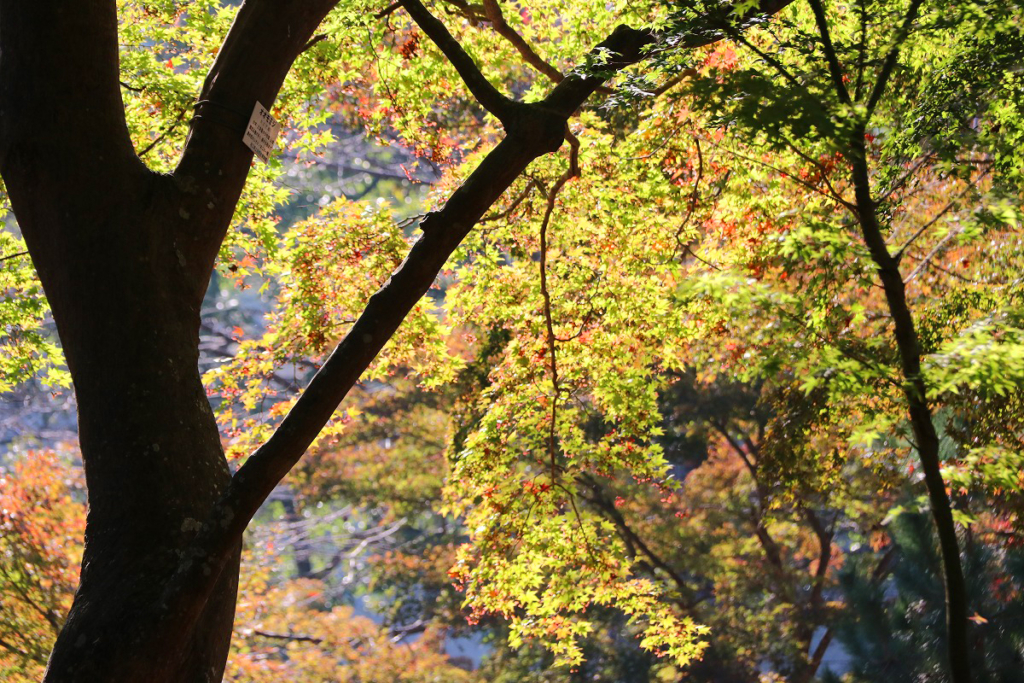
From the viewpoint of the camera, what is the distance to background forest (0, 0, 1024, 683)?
2584 mm

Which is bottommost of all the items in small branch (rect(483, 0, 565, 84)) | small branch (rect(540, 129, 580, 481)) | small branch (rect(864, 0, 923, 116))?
small branch (rect(864, 0, 923, 116))

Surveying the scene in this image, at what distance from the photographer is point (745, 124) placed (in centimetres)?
204

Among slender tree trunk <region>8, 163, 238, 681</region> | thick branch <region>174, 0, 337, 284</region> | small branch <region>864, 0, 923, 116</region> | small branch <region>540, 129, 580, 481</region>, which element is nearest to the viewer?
slender tree trunk <region>8, 163, 238, 681</region>

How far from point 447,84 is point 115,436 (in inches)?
127

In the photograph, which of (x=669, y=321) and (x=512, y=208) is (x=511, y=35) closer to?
(x=512, y=208)

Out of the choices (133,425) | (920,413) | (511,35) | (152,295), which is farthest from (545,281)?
(133,425)

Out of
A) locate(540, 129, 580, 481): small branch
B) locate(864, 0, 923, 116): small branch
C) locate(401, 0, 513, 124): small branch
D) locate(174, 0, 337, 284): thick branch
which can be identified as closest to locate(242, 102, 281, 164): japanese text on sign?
locate(174, 0, 337, 284): thick branch

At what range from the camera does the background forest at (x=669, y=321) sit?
2584 mm

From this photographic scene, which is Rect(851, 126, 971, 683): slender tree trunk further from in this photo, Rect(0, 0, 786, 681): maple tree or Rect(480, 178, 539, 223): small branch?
Rect(480, 178, 539, 223): small branch

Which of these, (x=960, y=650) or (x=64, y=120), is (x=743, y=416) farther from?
(x=64, y=120)

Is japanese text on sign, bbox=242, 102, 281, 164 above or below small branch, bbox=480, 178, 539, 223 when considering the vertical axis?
below

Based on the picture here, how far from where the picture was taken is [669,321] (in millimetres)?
4207

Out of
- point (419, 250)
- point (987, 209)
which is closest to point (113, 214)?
point (419, 250)

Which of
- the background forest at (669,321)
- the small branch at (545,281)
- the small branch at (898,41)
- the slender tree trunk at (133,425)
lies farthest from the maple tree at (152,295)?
the small branch at (545,281)
